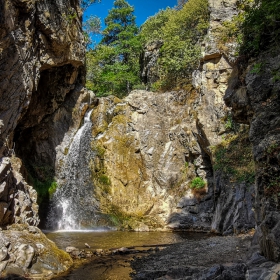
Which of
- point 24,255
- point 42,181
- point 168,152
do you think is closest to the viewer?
point 24,255

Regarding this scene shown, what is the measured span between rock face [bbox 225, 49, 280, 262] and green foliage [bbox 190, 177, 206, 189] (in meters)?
11.7

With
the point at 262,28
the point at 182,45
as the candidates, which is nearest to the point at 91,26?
the point at 182,45

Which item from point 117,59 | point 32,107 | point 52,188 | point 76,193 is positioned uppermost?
point 117,59

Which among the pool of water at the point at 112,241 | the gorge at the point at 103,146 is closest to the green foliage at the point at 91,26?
the gorge at the point at 103,146

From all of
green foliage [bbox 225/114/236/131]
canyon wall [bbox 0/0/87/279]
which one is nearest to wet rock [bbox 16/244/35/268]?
canyon wall [bbox 0/0/87/279]

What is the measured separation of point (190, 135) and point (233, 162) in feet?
18.8

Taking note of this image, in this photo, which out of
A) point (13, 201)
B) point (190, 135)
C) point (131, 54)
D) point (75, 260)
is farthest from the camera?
point (131, 54)

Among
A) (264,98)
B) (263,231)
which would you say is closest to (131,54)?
(264,98)

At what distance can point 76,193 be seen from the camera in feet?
71.9

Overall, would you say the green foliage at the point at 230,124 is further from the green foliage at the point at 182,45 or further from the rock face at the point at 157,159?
the green foliage at the point at 182,45

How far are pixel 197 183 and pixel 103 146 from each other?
773 centimetres

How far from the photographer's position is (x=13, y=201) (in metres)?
12.2

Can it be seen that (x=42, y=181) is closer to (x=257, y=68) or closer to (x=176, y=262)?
(x=176, y=262)

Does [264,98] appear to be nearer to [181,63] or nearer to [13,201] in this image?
[13,201]
